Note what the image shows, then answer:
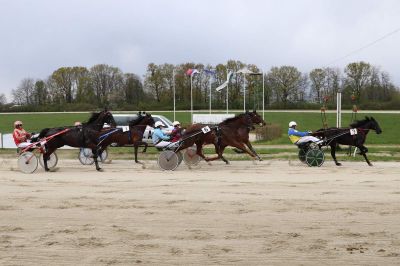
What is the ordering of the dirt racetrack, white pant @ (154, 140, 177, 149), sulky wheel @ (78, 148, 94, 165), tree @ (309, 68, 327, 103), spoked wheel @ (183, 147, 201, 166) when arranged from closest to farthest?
the dirt racetrack → white pant @ (154, 140, 177, 149) → spoked wheel @ (183, 147, 201, 166) → sulky wheel @ (78, 148, 94, 165) → tree @ (309, 68, 327, 103)

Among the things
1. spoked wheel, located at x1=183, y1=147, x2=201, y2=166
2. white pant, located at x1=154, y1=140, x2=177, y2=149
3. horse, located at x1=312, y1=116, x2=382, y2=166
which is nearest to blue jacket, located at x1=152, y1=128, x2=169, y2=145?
white pant, located at x1=154, y1=140, x2=177, y2=149

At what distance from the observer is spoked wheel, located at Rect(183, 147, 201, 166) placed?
15289 millimetres

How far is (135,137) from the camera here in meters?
16.0

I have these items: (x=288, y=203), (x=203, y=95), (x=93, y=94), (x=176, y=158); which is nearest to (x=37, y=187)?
(x=176, y=158)

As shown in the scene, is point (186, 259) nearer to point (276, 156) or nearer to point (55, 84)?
point (276, 156)

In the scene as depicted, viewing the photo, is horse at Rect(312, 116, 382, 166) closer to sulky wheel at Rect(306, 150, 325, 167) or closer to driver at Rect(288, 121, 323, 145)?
driver at Rect(288, 121, 323, 145)

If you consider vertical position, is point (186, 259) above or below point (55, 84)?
below

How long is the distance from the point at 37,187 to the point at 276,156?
9026mm

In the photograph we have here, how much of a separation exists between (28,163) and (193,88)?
221 ft

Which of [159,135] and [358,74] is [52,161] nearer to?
[159,135]

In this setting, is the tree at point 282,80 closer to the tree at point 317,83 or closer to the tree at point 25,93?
the tree at point 317,83

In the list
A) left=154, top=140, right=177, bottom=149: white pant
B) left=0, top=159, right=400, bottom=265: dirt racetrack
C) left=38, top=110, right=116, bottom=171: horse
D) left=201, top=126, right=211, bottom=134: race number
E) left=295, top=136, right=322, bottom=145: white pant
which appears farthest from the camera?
left=295, top=136, right=322, bottom=145: white pant

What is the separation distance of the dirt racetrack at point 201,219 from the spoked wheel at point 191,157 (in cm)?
254

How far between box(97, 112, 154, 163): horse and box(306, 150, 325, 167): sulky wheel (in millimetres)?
4949
